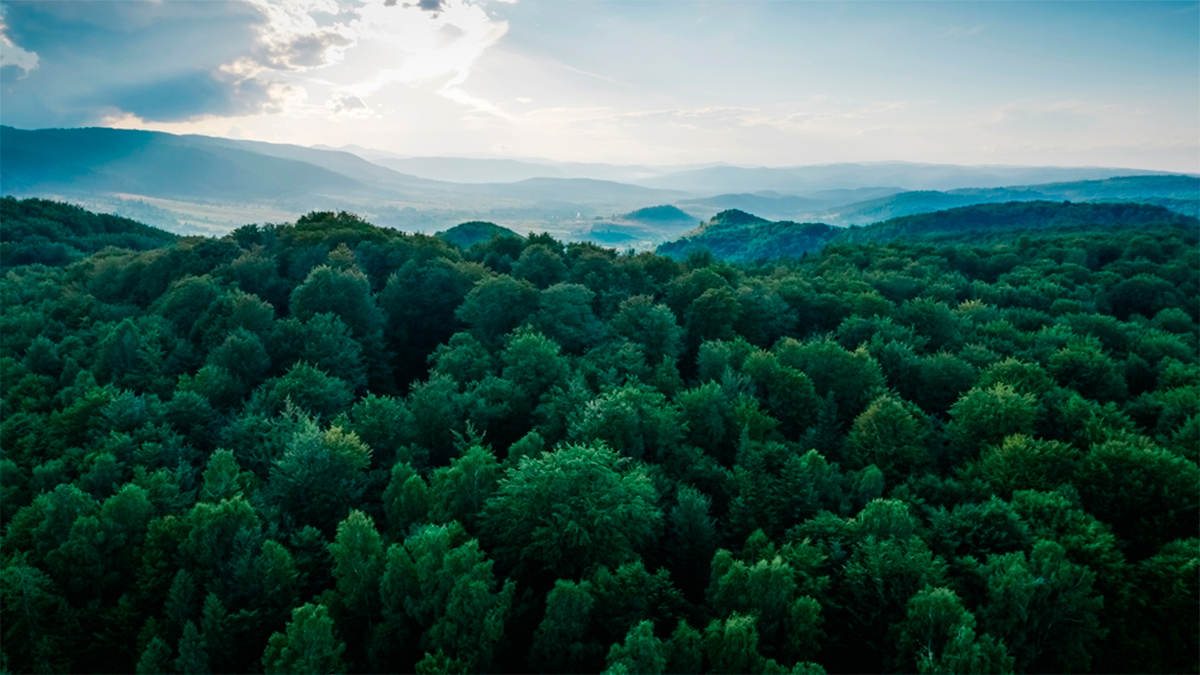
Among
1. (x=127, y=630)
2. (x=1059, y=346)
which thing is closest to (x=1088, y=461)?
(x=1059, y=346)

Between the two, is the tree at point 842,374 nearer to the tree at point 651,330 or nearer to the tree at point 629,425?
the tree at point 651,330

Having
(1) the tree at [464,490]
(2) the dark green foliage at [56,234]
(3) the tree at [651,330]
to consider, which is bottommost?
(1) the tree at [464,490]

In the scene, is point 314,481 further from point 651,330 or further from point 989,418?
point 989,418

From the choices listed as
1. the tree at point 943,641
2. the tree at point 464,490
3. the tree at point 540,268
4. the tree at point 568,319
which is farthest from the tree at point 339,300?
the tree at point 943,641

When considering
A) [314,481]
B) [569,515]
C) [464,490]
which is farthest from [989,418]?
[314,481]

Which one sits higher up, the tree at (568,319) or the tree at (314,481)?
the tree at (568,319)

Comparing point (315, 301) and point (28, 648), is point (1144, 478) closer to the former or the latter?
point (28, 648)
